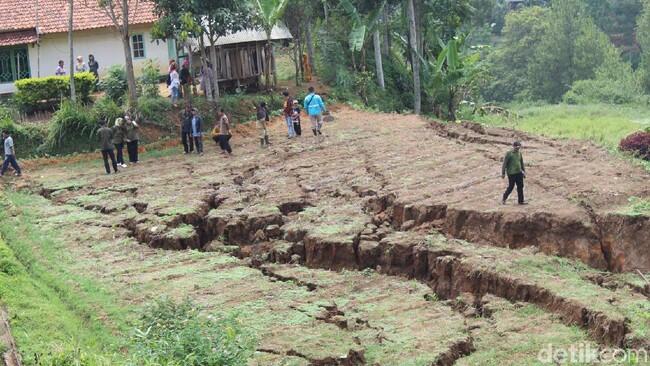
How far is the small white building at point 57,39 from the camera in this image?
30.6 metres

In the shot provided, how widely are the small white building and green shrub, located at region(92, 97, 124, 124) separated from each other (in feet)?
14.4

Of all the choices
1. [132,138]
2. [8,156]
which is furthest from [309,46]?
[8,156]

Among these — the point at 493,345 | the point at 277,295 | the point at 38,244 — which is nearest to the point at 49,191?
the point at 38,244

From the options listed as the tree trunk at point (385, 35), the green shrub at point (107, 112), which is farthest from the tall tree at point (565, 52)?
the green shrub at point (107, 112)

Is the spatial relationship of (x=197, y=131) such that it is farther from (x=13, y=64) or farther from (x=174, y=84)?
(x=13, y=64)

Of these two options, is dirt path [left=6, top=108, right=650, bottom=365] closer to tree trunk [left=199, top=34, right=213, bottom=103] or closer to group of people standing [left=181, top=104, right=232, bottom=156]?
group of people standing [left=181, top=104, right=232, bottom=156]

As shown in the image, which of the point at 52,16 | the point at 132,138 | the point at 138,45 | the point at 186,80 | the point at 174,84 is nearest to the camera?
the point at 132,138

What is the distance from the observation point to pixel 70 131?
85.3ft

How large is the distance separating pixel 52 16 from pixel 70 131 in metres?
7.12

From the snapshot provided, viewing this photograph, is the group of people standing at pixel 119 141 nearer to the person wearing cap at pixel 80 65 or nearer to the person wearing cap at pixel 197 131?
the person wearing cap at pixel 197 131

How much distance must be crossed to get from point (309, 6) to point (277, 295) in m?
19.3

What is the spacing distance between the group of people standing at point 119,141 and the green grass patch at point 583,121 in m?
11.4

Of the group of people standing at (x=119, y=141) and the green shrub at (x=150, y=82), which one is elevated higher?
the green shrub at (x=150, y=82)

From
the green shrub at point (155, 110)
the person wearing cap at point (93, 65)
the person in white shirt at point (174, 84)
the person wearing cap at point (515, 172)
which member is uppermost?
the person wearing cap at point (93, 65)
